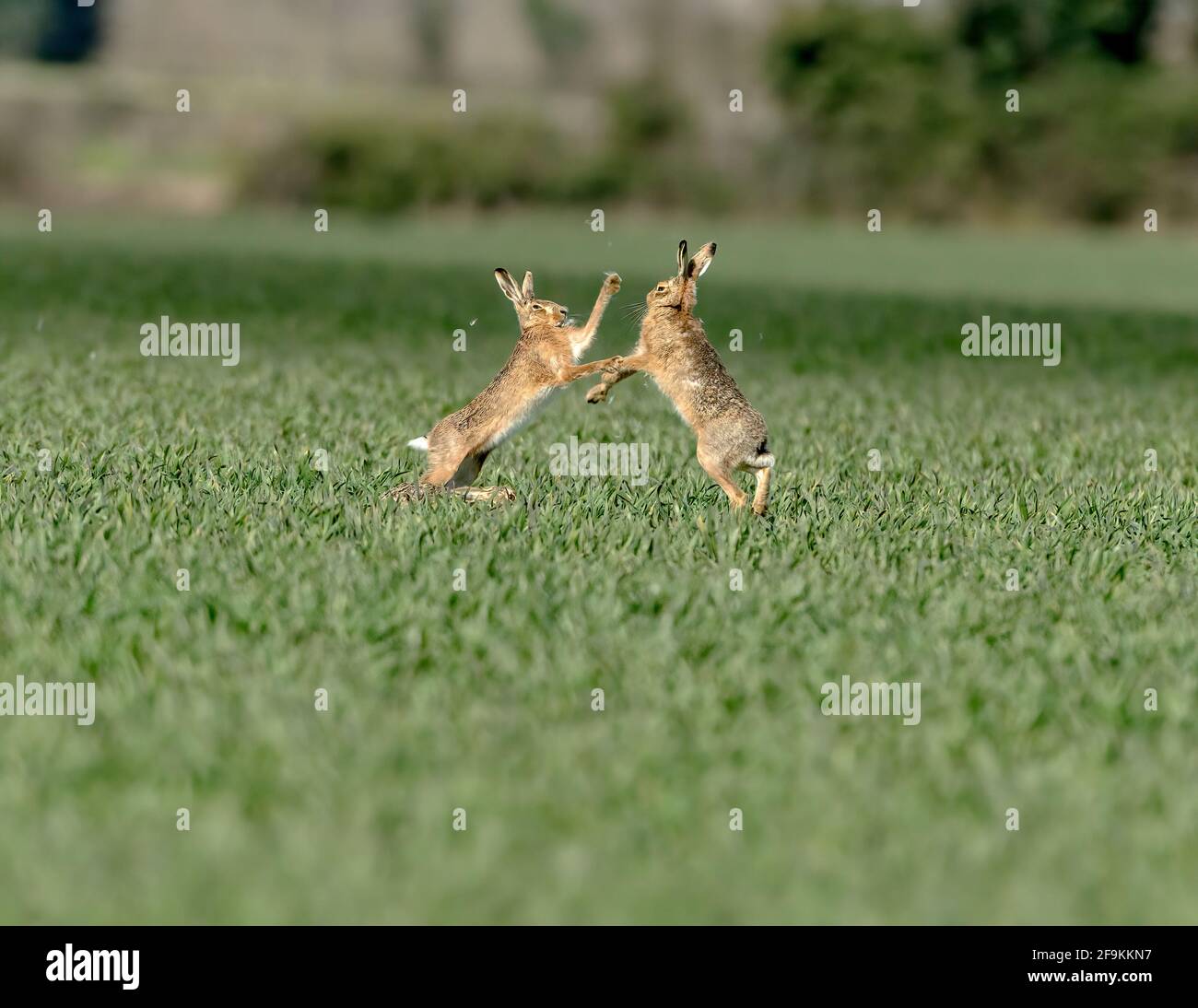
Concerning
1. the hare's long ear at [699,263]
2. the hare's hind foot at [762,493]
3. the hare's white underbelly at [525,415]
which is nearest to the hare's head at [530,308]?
the hare's white underbelly at [525,415]

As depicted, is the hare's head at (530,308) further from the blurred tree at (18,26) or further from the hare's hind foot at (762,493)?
the blurred tree at (18,26)

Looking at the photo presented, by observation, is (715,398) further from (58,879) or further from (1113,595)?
(58,879)

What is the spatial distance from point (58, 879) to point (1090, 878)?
2.59m

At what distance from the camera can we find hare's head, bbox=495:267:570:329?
7.91m

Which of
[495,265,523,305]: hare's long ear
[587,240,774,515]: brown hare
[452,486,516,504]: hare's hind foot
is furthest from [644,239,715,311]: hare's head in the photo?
[452,486,516,504]: hare's hind foot

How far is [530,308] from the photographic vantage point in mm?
8023

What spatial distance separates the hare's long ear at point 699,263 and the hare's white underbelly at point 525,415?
0.90 meters

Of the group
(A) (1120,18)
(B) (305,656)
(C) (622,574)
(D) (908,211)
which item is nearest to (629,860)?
(B) (305,656)

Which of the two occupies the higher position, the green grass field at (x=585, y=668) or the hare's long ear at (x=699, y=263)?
the hare's long ear at (x=699, y=263)

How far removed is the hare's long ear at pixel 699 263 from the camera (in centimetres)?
790

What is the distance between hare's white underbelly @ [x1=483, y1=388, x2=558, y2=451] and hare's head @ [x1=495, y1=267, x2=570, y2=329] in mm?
356

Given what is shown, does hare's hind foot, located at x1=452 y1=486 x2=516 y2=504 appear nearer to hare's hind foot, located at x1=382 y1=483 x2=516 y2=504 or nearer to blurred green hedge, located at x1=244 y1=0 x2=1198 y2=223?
hare's hind foot, located at x1=382 y1=483 x2=516 y2=504

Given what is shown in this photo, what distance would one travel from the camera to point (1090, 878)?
4.28 meters

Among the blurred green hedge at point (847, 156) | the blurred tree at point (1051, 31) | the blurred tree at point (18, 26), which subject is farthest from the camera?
the blurred tree at point (18, 26)
